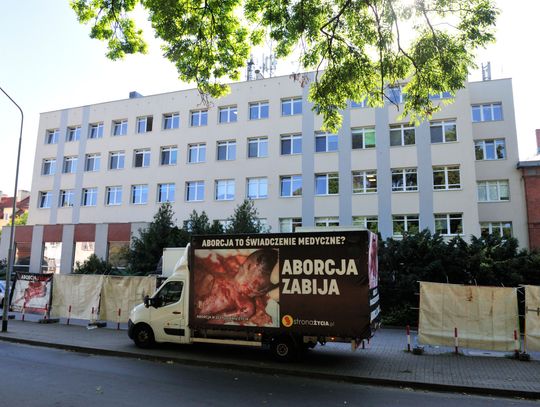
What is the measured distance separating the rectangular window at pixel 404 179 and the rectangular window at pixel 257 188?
29.7ft

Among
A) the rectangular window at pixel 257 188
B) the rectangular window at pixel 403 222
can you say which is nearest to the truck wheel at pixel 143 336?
the rectangular window at pixel 403 222

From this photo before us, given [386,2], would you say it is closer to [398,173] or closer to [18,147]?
[18,147]

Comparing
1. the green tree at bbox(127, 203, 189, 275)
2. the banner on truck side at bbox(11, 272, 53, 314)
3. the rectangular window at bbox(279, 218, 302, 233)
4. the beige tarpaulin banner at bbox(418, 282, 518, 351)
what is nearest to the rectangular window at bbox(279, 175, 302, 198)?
the rectangular window at bbox(279, 218, 302, 233)

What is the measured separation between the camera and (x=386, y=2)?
353 inches

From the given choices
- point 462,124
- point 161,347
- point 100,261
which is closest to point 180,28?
point 161,347

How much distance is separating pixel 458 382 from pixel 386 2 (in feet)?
25.0

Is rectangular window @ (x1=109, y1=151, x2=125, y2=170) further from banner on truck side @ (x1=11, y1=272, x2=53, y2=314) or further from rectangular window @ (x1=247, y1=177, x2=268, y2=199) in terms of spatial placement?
banner on truck side @ (x1=11, y1=272, x2=53, y2=314)

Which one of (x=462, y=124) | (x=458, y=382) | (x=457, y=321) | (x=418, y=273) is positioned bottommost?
(x=458, y=382)

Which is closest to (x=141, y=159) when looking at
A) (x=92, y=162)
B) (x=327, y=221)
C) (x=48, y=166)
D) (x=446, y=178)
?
(x=92, y=162)

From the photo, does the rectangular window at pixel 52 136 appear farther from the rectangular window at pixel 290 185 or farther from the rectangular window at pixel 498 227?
the rectangular window at pixel 498 227

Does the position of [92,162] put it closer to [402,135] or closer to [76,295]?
[76,295]

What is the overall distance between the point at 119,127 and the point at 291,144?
52.5 ft

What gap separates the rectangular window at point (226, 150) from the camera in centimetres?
3412

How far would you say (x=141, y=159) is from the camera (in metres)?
37.0
